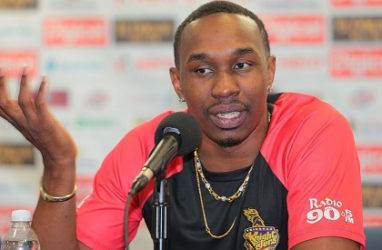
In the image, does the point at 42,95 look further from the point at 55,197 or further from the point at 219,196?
the point at 219,196

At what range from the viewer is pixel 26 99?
159 centimetres

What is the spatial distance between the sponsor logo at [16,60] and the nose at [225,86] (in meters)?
2.65

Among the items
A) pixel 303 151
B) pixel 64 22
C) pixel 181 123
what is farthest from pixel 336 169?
pixel 64 22

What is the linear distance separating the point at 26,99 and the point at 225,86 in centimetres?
67

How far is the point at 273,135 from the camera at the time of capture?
83.0 inches

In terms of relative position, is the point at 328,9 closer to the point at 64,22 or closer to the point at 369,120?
the point at 369,120

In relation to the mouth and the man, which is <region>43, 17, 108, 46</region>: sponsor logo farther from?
the mouth

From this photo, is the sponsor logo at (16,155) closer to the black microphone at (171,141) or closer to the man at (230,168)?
the man at (230,168)

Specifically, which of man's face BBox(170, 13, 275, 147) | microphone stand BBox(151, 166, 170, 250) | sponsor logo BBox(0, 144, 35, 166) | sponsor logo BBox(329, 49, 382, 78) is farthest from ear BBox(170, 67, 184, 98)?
sponsor logo BBox(0, 144, 35, 166)

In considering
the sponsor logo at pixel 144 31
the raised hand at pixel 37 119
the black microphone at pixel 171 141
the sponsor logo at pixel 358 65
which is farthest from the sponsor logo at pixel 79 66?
the black microphone at pixel 171 141

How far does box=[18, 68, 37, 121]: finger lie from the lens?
1558 millimetres

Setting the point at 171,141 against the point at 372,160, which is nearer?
the point at 171,141

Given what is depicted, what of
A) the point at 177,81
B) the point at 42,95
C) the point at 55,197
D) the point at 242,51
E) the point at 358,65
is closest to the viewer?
the point at 42,95

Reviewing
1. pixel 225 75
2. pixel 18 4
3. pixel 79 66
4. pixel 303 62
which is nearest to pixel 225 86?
pixel 225 75
